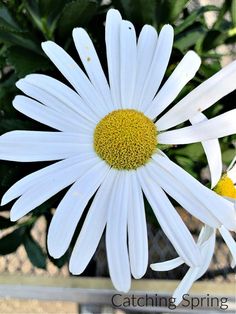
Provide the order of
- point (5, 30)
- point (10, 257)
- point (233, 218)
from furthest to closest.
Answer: point (10, 257) → point (5, 30) → point (233, 218)

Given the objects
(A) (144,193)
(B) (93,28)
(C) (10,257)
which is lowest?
(C) (10,257)

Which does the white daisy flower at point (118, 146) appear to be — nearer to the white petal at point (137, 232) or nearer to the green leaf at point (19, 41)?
the white petal at point (137, 232)

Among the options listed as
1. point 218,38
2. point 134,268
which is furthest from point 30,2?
point 134,268

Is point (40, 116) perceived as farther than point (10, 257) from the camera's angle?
No

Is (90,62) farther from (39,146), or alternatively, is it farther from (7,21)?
(7,21)

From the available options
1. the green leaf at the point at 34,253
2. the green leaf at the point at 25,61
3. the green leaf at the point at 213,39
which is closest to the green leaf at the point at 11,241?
the green leaf at the point at 34,253

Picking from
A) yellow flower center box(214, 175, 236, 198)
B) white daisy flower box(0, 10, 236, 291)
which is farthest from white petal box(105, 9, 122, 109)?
yellow flower center box(214, 175, 236, 198)

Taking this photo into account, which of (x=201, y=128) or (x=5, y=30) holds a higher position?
(x=5, y=30)

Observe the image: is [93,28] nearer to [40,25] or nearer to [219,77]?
[40,25]
